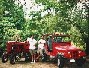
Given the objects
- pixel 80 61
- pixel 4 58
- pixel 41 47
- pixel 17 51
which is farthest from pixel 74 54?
pixel 4 58

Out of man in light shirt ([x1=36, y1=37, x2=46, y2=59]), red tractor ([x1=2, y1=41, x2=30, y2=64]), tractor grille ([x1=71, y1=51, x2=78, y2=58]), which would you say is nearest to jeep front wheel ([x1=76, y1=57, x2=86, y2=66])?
tractor grille ([x1=71, y1=51, x2=78, y2=58])

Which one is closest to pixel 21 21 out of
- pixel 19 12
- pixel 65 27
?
pixel 19 12

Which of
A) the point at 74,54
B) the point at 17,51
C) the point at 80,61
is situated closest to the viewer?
the point at 74,54

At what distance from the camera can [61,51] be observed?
51.4 feet

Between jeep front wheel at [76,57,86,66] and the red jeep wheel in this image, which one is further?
the red jeep wheel

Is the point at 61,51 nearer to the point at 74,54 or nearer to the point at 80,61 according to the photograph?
the point at 74,54

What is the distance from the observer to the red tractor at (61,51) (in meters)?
15.3

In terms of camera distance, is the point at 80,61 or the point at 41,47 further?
the point at 41,47

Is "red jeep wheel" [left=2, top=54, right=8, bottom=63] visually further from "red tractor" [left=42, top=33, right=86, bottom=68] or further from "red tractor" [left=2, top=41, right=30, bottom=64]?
"red tractor" [left=42, top=33, right=86, bottom=68]

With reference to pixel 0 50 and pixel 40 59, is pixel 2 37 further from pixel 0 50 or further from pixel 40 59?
pixel 40 59

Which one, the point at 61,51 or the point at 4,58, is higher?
the point at 61,51

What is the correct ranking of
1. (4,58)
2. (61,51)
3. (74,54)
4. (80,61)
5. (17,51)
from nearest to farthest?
(74,54) < (61,51) < (80,61) < (17,51) < (4,58)

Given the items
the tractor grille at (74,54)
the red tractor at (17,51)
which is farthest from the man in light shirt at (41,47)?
the tractor grille at (74,54)

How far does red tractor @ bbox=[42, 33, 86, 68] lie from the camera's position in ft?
50.1
